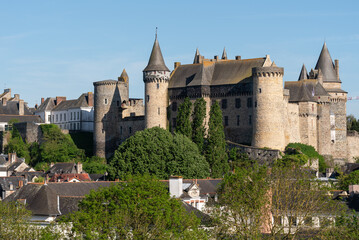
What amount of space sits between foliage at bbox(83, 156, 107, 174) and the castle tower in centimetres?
613

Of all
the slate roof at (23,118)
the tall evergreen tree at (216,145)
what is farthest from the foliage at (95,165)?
the slate roof at (23,118)

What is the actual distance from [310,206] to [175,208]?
19.7 feet

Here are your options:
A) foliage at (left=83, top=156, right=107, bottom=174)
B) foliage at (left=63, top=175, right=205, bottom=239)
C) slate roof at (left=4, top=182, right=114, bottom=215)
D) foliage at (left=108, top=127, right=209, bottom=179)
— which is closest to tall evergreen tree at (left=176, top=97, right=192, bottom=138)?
foliage at (left=108, top=127, right=209, bottom=179)

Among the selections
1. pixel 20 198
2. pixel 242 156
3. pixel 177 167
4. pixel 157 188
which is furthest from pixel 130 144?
pixel 157 188

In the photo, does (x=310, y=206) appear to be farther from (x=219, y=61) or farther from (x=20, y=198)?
(x=219, y=61)

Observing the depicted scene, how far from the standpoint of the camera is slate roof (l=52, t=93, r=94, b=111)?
353 ft

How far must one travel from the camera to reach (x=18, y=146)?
327 ft

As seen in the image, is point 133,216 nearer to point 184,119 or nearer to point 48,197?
point 48,197

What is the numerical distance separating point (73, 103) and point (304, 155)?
124ft

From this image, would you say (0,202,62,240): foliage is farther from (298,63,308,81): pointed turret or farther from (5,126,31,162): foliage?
(298,63,308,81): pointed turret

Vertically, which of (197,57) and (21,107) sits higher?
(197,57)

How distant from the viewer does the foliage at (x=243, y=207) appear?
3803 cm

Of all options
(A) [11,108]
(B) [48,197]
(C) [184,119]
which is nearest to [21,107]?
(A) [11,108]

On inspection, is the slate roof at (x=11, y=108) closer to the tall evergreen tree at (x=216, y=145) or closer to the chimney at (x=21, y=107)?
the chimney at (x=21, y=107)
